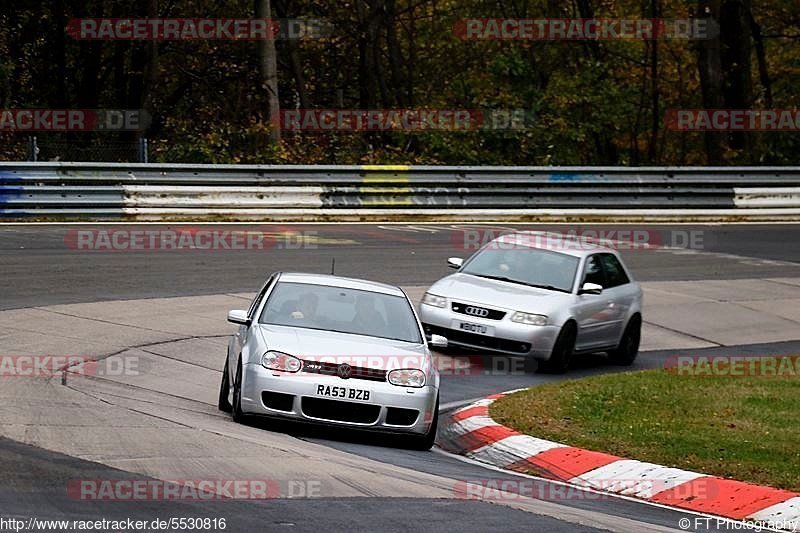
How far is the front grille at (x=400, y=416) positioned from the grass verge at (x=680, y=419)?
118 cm

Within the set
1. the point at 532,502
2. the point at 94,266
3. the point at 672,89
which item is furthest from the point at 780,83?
the point at 532,502

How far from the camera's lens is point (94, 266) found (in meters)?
20.4

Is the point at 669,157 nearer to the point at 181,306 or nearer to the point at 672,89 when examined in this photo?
the point at 672,89

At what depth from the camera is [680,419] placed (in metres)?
12.3

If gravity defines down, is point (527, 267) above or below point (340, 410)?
above

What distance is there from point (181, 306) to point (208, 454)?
8.97 metres

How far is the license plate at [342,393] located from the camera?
10828 mm

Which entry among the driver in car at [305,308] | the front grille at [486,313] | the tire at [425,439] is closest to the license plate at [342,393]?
the tire at [425,439]
